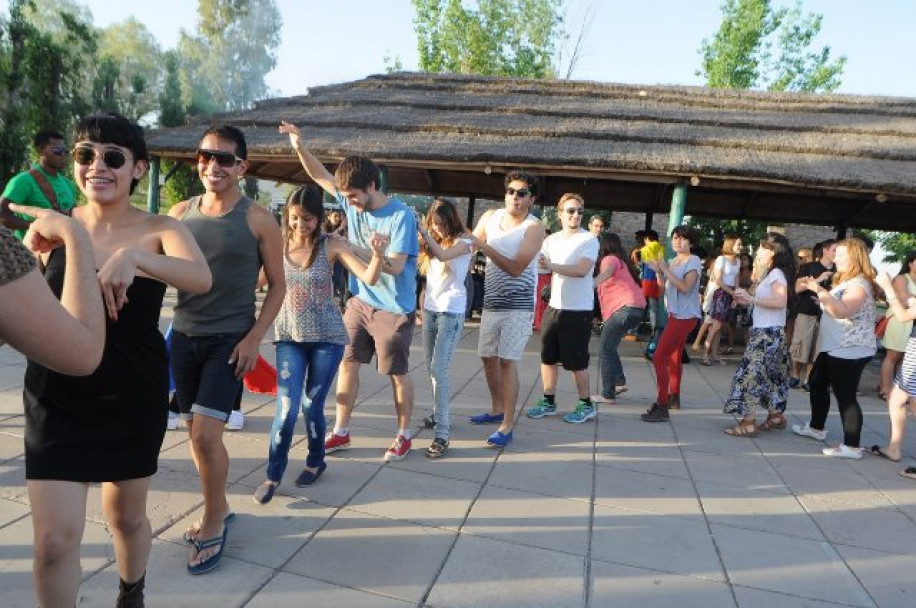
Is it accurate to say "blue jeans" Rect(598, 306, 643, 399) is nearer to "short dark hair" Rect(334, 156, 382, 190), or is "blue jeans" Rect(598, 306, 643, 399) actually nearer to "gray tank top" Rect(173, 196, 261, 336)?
"short dark hair" Rect(334, 156, 382, 190)

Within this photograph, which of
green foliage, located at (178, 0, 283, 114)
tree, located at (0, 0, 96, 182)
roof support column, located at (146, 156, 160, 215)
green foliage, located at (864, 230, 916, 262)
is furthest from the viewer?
green foliage, located at (178, 0, 283, 114)

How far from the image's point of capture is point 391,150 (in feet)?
30.3

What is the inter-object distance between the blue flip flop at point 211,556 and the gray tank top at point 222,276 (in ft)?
2.95

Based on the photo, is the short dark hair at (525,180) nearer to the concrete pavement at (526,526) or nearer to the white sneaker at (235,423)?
the concrete pavement at (526,526)

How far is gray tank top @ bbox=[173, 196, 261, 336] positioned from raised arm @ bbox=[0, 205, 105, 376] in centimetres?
130

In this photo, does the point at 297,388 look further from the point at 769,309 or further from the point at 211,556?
the point at 769,309

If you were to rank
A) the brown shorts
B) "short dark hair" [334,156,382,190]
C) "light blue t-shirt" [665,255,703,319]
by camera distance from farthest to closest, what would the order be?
"light blue t-shirt" [665,255,703,319], the brown shorts, "short dark hair" [334,156,382,190]

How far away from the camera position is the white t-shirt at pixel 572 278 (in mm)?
4961

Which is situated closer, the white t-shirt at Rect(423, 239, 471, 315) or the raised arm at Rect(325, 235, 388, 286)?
the raised arm at Rect(325, 235, 388, 286)

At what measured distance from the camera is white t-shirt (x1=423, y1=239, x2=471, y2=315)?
4.12 meters

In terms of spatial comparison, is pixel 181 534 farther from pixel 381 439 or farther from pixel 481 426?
pixel 481 426

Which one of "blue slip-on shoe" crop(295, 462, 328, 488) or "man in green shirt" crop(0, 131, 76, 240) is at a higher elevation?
"man in green shirt" crop(0, 131, 76, 240)

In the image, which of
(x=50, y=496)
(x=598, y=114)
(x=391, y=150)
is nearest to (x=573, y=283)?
(x=50, y=496)

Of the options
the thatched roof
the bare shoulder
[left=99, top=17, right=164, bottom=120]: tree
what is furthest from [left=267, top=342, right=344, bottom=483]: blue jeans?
[left=99, top=17, right=164, bottom=120]: tree
